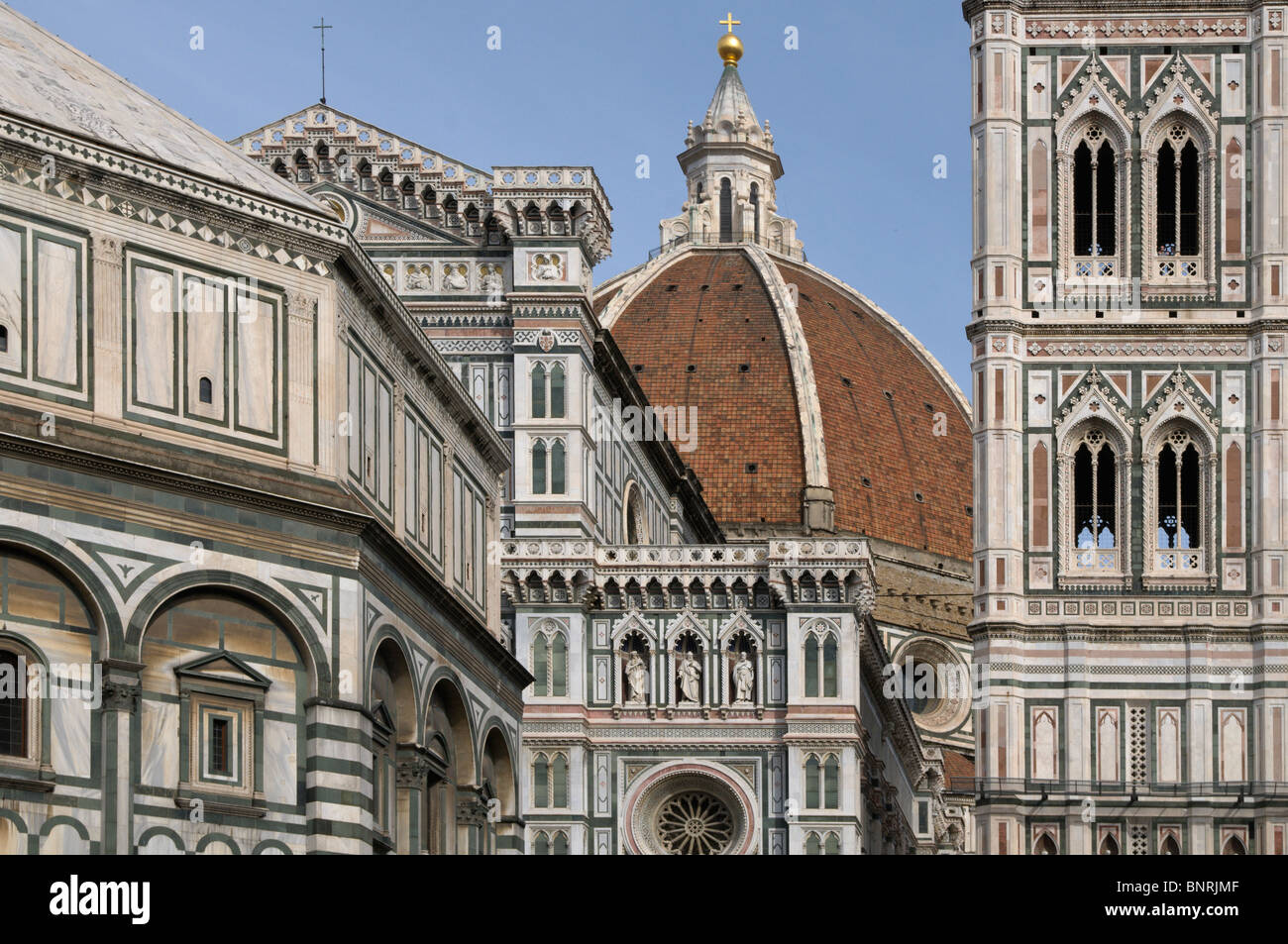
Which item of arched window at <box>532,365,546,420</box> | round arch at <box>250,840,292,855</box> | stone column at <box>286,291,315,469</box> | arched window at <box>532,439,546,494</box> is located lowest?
round arch at <box>250,840,292,855</box>

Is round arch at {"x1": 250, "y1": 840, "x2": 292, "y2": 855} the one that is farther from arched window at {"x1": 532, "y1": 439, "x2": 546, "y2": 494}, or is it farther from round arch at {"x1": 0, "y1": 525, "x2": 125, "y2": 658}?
arched window at {"x1": 532, "y1": 439, "x2": 546, "y2": 494}

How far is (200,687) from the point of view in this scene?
28141 mm

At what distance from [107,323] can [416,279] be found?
35.6 meters

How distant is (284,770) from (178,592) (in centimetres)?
195

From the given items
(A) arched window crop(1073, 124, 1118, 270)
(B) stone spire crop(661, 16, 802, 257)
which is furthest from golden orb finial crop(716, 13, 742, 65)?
(A) arched window crop(1073, 124, 1118, 270)

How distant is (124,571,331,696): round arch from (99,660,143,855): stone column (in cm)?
29

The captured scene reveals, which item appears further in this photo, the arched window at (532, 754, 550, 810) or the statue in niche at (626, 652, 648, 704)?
the statue in niche at (626, 652, 648, 704)

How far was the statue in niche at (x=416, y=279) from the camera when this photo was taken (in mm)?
63750

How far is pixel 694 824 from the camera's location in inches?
2564

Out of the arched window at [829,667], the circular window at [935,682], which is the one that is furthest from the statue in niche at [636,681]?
the circular window at [935,682]

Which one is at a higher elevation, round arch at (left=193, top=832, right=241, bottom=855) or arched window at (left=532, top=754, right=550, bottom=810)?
arched window at (left=532, top=754, right=550, bottom=810)

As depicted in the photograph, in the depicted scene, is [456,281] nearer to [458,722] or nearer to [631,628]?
[631,628]

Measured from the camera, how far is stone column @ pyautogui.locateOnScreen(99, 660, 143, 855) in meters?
27.1

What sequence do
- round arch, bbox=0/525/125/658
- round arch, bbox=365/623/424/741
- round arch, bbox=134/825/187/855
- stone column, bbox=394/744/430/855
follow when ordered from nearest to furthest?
round arch, bbox=0/525/125/658 → round arch, bbox=134/825/187/855 → round arch, bbox=365/623/424/741 → stone column, bbox=394/744/430/855
